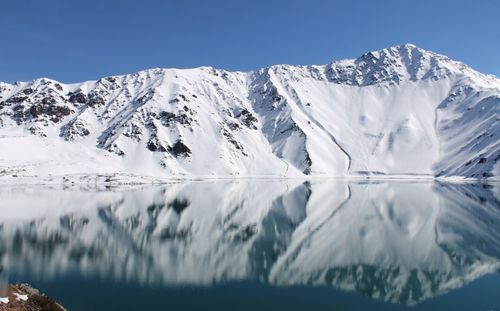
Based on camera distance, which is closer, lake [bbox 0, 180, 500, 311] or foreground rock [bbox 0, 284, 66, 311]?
foreground rock [bbox 0, 284, 66, 311]

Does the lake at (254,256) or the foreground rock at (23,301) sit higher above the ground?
the foreground rock at (23,301)

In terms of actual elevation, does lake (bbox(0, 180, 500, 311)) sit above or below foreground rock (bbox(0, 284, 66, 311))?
below

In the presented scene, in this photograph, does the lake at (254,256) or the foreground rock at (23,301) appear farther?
the lake at (254,256)

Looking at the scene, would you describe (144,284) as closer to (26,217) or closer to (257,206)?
(26,217)

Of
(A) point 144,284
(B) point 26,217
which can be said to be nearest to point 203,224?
(B) point 26,217
